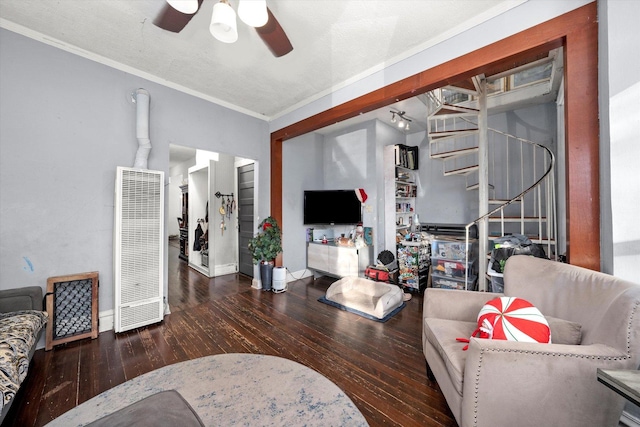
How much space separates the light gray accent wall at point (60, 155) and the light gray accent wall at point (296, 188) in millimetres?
1875

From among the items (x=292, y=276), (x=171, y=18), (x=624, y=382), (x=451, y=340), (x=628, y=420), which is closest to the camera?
(x=624, y=382)

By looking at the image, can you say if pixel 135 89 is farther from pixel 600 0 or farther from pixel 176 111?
pixel 600 0

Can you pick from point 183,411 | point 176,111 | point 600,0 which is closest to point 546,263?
point 600,0

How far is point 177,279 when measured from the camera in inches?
178

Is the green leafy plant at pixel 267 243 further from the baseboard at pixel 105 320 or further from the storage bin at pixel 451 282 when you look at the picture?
the storage bin at pixel 451 282

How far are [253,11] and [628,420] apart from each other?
8.43 ft

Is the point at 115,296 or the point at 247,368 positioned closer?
the point at 247,368

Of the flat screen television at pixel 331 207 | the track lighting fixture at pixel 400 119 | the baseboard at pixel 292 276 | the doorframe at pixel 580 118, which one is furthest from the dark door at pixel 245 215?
the doorframe at pixel 580 118

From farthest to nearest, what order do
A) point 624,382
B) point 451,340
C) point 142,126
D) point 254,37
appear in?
point 142,126
point 254,37
point 451,340
point 624,382

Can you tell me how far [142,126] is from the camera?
2734 millimetres

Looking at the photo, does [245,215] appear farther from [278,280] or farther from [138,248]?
[138,248]

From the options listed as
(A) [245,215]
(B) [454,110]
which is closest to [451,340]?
(B) [454,110]

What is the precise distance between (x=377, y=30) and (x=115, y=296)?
11.8 feet

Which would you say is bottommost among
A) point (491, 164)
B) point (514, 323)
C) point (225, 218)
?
point (514, 323)
